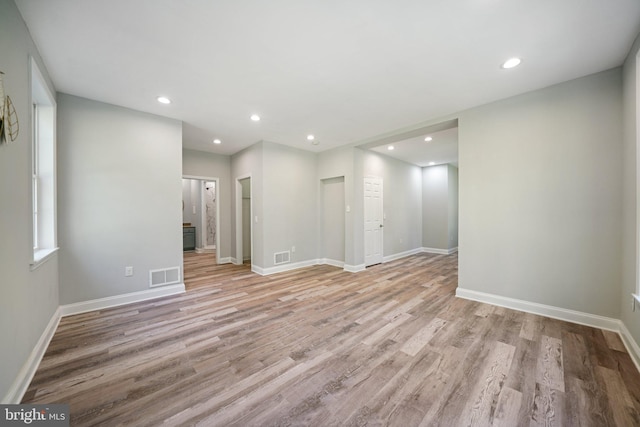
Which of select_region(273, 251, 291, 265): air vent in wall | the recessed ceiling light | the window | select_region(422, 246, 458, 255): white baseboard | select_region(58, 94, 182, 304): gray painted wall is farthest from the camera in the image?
select_region(422, 246, 458, 255): white baseboard

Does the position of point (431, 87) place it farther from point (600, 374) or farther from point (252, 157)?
point (252, 157)

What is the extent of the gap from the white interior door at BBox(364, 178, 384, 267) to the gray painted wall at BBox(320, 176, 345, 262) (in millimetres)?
535

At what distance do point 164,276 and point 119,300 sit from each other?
1.88 ft

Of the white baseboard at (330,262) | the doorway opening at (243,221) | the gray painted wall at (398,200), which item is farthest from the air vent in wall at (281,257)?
the gray painted wall at (398,200)

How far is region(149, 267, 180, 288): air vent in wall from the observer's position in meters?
3.48

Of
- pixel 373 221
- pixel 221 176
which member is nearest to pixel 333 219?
pixel 373 221

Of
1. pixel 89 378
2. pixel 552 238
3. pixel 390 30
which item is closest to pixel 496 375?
pixel 552 238

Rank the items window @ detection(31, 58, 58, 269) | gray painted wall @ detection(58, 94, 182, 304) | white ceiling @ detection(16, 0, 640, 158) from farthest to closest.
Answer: gray painted wall @ detection(58, 94, 182, 304)
window @ detection(31, 58, 58, 269)
white ceiling @ detection(16, 0, 640, 158)

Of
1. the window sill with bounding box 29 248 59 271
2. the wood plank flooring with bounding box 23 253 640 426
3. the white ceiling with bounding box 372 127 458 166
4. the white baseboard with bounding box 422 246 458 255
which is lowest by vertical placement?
the wood plank flooring with bounding box 23 253 640 426

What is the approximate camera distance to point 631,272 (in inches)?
84.0

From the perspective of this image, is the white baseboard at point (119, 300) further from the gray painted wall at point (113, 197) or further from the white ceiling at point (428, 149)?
the white ceiling at point (428, 149)

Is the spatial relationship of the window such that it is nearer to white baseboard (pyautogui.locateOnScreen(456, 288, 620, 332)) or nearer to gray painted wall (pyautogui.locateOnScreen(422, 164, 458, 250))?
white baseboard (pyautogui.locateOnScreen(456, 288, 620, 332))

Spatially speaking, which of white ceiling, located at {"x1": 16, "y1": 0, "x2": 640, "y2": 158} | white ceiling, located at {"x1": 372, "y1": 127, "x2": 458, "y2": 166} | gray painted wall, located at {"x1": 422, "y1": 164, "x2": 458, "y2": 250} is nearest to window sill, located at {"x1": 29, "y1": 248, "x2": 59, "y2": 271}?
white ceiling, located at {"x1": 16, "y1": 0, "x2": 640, "y2": 158}

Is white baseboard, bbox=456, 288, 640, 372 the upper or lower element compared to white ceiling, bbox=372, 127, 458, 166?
lower
